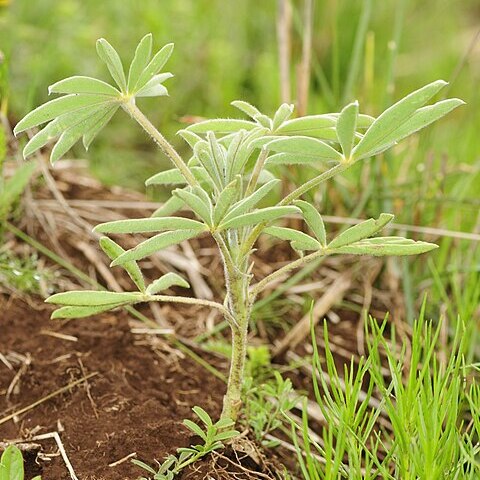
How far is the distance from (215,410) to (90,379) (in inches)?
9.0

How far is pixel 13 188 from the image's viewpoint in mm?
1854

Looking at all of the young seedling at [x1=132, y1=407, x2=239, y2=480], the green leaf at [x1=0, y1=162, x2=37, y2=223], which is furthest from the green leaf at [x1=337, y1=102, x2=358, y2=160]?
the green leaf at [x1=0, y1=162, x2=37, y2=223]

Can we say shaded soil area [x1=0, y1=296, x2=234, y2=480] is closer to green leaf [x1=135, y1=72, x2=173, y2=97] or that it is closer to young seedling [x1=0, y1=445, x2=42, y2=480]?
young seedling [x1=0, y1=445, x2=42, y2=480]

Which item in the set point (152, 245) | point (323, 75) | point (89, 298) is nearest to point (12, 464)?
point (89, 298)

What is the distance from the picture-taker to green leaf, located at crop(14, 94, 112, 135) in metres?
1.21

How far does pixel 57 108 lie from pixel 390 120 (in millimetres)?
474

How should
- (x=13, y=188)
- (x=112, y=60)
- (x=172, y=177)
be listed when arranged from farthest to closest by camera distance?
(x=13, y=188) < (x=172, y=177) < (x=112, y=60)

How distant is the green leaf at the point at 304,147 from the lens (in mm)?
1158

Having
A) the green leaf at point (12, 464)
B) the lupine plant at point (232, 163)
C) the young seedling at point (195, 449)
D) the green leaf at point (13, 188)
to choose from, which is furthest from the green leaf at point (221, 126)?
the green leaf at point (13, 188)

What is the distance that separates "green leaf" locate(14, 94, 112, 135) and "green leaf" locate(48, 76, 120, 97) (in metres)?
0.01

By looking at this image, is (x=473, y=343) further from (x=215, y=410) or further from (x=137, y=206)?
(x=137, y=206)

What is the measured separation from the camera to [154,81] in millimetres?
1286

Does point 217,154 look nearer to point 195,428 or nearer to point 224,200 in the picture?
point 224,200

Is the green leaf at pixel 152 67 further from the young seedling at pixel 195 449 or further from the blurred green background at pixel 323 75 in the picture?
the blurred green background at pixel 323 75
